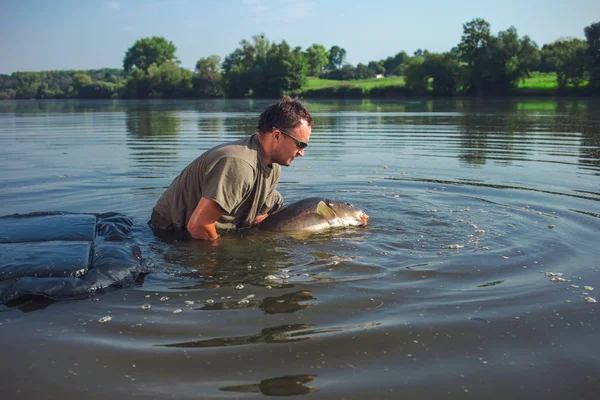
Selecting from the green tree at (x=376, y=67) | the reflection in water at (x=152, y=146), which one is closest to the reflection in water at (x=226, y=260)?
the reflection in water at (x=152, y=146)

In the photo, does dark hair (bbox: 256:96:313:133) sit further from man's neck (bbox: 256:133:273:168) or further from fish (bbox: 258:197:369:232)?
fish (bbox: 258:197:369:232)

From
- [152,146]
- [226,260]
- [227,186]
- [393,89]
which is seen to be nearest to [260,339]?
[226,260]

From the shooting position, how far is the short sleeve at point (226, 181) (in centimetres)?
620

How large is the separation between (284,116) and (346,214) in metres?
2.04

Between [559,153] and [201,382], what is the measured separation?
1401 cm

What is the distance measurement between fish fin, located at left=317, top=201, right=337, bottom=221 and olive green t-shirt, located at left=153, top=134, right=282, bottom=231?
2.38 ft

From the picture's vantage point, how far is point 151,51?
182 m

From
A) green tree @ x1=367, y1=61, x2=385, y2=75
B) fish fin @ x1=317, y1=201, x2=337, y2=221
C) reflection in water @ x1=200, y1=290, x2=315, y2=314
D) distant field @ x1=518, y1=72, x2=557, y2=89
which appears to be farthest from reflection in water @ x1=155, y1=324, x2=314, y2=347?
green tree @ x1=367, y1=61, x2=385, y2=75

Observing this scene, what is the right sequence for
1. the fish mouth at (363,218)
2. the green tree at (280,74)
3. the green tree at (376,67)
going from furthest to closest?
1. the green tree at (376,67)
2. the green tree at (280,74)
3. the fish mouth at (363,218)

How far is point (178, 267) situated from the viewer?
621cm

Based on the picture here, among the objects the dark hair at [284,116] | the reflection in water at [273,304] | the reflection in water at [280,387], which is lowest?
the reflection in water at [280,387]

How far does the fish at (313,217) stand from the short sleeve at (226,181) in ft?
4.57

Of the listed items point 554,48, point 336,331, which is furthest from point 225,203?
point 554,48

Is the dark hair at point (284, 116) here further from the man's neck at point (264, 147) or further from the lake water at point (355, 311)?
the lake water at point (355, 311)
